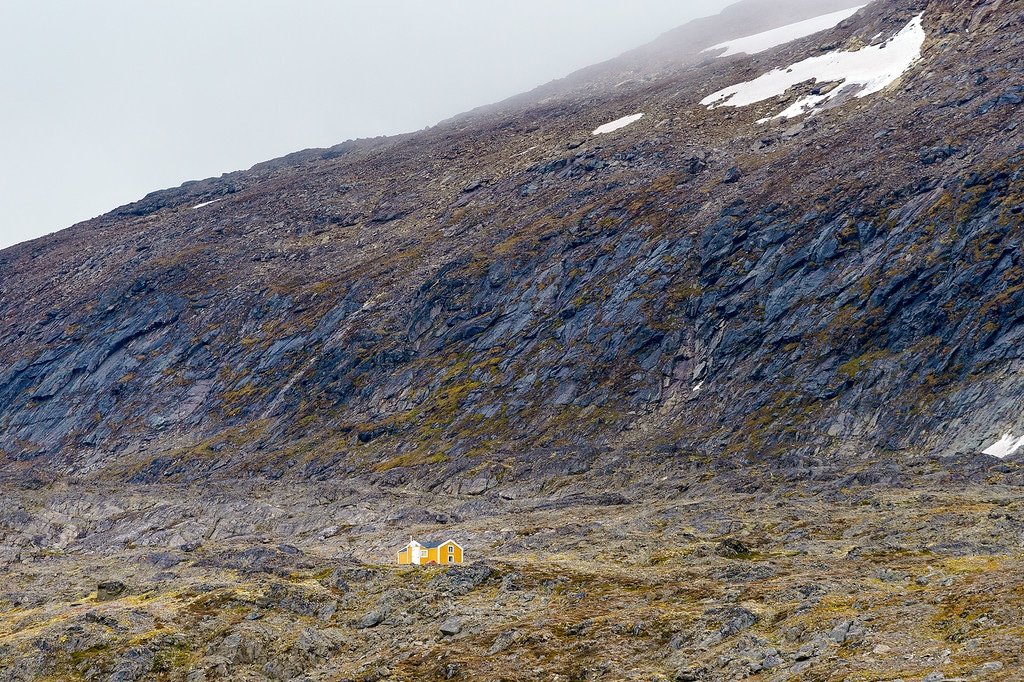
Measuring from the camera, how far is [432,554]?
4975 cm

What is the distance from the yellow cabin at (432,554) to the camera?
4935 cm

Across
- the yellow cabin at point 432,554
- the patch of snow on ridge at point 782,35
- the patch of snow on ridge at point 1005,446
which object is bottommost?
the patch of snow on ridge at point 1005,446

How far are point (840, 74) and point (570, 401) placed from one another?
5556 cm

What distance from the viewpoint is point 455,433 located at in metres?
74.2

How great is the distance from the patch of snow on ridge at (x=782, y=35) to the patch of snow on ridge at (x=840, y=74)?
26450 mm

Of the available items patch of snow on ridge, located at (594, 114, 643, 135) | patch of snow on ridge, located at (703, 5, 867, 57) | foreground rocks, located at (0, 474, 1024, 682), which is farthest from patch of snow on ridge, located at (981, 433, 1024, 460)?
patch of snow on ridge, located at (703, 5, 867, 57)

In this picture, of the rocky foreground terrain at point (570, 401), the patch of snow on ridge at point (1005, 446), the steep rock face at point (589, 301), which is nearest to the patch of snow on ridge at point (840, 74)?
the rocky foreground terrain at point (570, 401)

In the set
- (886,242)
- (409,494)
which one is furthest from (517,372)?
(886,242)

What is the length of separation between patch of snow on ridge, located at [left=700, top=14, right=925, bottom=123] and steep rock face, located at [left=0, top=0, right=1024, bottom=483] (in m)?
2.65

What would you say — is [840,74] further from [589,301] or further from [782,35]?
[782,35]

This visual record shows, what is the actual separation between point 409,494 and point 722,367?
23812mm

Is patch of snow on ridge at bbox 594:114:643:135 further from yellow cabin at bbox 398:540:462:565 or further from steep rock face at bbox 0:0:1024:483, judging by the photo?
yellow cabin at bbox 398:540:462:565

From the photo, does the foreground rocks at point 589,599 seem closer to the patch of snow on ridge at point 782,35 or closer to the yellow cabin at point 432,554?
the yellow cabin at point 432,554

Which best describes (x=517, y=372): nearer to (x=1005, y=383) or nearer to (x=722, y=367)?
(x=722, y=367)
